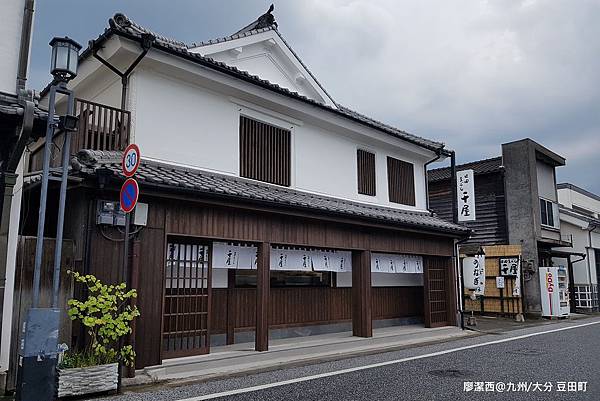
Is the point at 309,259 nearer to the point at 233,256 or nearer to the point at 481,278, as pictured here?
the point at 233,256

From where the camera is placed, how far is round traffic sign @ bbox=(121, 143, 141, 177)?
Answer: 21.4ft

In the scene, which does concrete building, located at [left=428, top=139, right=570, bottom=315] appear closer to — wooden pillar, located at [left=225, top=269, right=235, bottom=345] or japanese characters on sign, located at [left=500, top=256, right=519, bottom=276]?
japanese characters on sign, located at [left=500, top=256, right=519, bottom=276]

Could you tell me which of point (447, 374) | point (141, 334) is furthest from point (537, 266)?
point (141, 334)

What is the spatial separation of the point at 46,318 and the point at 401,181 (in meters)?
→ 11.8

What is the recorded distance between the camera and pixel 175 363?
8016mm

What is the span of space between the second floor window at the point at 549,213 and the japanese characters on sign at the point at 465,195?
6.75 m

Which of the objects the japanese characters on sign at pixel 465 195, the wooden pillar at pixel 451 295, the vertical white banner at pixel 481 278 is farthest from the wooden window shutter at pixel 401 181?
the vertical white banner at pixel 481 278

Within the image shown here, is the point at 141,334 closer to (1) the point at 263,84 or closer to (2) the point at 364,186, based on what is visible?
(1) the point at 263,84

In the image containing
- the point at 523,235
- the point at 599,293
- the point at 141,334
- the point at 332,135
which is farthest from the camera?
the point at 599,293

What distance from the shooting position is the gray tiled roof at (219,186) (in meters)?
7.37

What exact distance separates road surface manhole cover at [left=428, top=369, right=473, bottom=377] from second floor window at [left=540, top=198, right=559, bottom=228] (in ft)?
54.9

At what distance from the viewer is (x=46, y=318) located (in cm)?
Answer: 571

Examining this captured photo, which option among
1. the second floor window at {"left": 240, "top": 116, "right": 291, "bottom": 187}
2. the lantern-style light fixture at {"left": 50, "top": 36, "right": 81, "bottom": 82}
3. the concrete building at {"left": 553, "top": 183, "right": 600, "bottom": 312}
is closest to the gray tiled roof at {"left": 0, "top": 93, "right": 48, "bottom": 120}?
the lantern-style light fixture at {"left": 50, "top": 36, "right": 81, "bottom": 82}

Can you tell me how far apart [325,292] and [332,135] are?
4398 millimetres
